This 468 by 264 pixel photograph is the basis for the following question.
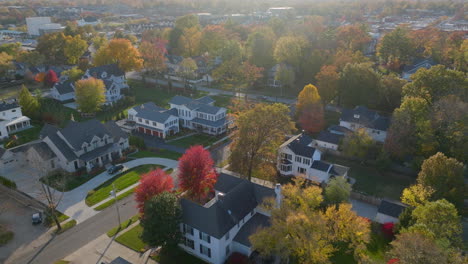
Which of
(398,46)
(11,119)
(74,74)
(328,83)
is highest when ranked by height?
(398,46)

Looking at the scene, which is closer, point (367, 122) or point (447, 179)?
point (447, 179)

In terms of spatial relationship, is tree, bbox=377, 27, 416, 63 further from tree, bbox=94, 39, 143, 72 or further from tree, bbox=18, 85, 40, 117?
tree, bbox=18, 85, 40, 117

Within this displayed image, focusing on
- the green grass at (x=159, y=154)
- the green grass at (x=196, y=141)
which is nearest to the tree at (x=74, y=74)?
the green grass at (x=196, y=141)

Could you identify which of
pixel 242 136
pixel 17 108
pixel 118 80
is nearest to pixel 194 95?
pixel 118 80

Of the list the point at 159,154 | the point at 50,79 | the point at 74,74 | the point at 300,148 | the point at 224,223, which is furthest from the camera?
the point at 50,79

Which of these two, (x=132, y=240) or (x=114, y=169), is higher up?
(x=114, y=169)

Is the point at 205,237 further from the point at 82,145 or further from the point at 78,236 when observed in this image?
the point at 82,145

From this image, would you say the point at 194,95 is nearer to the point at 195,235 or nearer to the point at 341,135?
the point at 341,135

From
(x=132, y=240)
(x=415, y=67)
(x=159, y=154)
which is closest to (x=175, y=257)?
(x=132, y=240)
